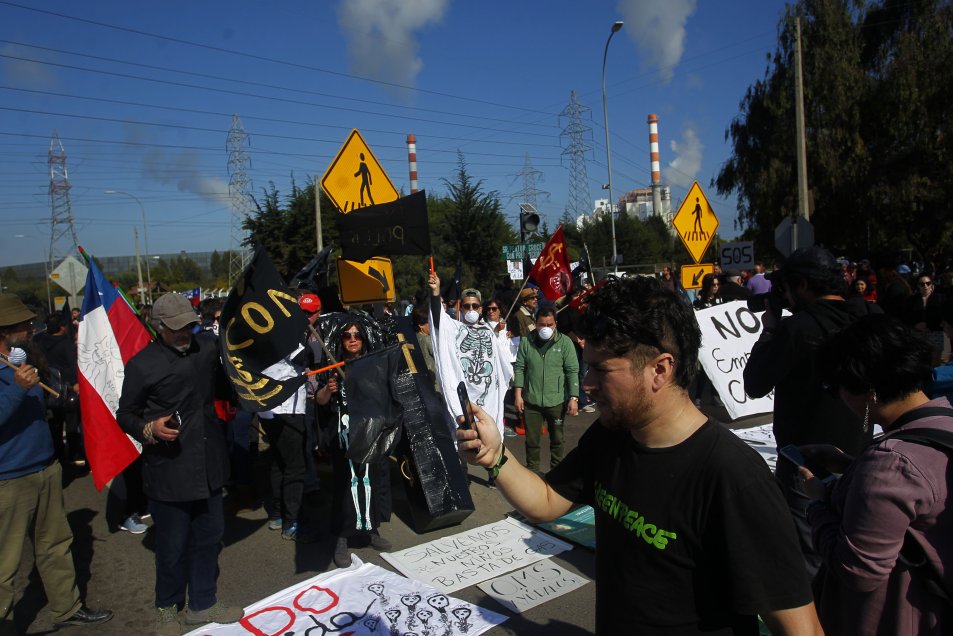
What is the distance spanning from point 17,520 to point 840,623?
13.9 feet

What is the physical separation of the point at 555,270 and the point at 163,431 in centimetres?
552

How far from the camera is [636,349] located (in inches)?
67.9

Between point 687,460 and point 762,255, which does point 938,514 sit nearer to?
point 687,460

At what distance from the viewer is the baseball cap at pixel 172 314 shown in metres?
3.89

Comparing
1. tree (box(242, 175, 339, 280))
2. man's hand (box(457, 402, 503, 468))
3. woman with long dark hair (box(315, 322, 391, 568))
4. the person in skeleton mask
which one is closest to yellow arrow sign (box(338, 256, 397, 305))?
the person in skeleton mask

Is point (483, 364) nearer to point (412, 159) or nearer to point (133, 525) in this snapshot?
point (133, 525)

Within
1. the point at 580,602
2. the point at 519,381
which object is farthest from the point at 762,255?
the point at 580,602

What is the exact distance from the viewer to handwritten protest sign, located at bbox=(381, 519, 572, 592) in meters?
4.58

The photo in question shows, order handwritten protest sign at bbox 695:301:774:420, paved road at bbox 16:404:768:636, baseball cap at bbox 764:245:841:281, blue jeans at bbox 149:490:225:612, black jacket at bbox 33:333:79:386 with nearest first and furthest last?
baseball cap at bbox 764:245:841:281
blue jeans at bbox 149:490:225:612
paved road at bbox 16:404:768:636
black jacket at bbox 33:333:79:386
handwritten protest sign at bbox 695:301:774:420

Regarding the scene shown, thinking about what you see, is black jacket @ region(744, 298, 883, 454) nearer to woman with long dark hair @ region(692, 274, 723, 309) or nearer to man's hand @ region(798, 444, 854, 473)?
man's hand @ region(798, 444, 854, 473)

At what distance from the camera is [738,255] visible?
11320 mm

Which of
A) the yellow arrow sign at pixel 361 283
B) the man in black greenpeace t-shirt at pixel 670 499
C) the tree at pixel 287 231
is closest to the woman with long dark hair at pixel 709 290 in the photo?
the yellow arrow sign at pixel 361 283

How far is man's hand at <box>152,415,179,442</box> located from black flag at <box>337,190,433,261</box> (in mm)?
2669

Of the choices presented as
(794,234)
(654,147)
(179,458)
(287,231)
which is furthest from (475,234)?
(654,147)
